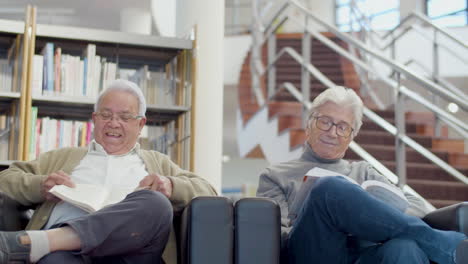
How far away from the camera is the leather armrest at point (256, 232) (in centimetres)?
183

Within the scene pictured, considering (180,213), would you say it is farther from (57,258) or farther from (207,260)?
(57,258)

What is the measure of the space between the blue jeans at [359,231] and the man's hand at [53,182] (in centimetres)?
74

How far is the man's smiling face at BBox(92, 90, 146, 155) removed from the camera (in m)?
2.32

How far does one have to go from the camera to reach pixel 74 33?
10.7ft

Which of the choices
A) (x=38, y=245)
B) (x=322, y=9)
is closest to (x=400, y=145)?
(x=38, y=245)

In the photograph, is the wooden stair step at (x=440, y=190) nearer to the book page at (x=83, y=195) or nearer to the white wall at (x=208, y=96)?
the white wall at (x=208, y=96)

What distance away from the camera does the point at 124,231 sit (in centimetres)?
176

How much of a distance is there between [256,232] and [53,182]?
2.25ft

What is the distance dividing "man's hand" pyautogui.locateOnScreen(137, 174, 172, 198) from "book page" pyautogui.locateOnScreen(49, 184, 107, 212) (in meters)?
0.13

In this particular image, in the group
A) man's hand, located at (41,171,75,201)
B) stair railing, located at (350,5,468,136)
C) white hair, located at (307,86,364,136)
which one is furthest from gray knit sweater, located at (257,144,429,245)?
stair railing, located at (350,5,468,136)

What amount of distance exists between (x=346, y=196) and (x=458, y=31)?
591 cm

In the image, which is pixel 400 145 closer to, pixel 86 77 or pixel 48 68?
pixel 86 77

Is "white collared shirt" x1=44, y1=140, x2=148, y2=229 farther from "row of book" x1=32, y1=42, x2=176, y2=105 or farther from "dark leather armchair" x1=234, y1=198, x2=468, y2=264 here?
"row of book" x1=32, y1=42, x2=176, y2=105

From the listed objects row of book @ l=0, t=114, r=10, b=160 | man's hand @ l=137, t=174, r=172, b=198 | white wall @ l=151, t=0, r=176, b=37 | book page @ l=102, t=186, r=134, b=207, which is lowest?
book page @ l=102, t=186, r=134, b=207
